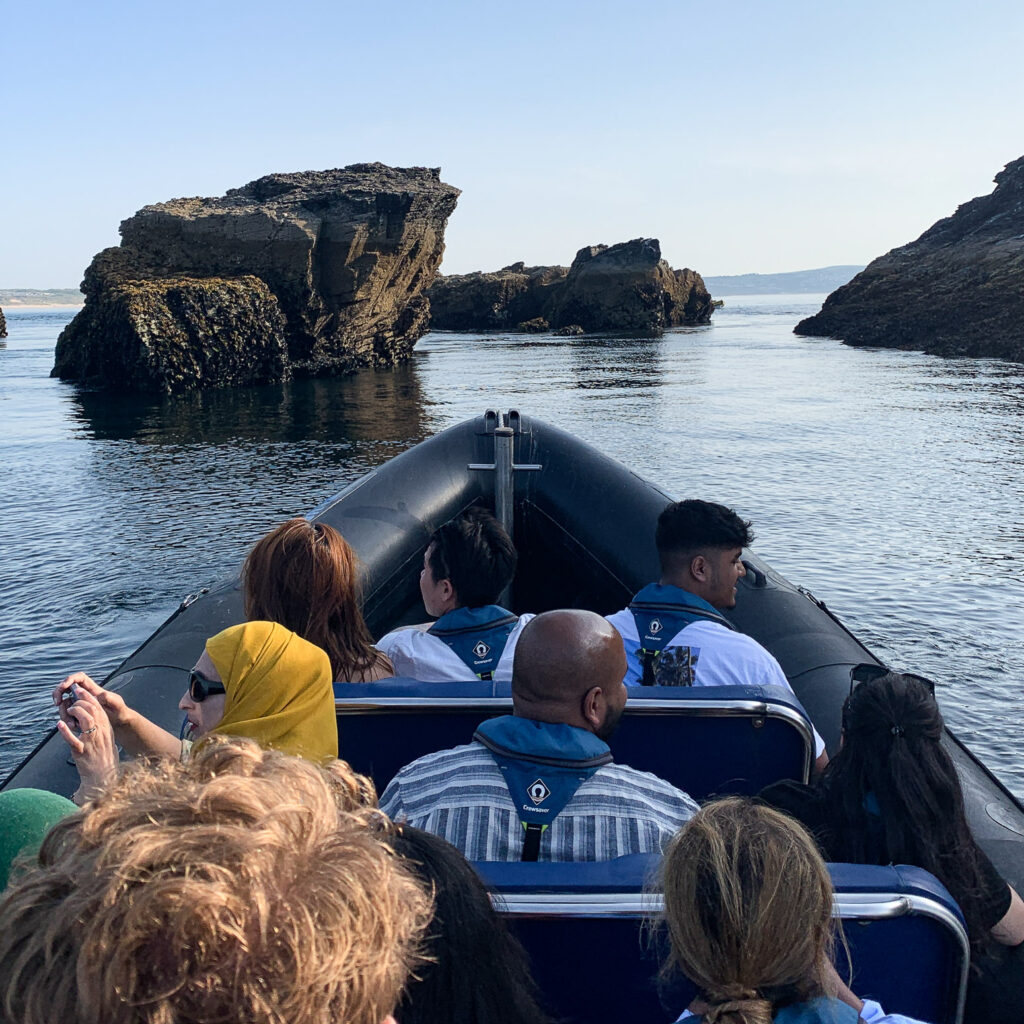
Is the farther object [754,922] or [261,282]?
[261,282]

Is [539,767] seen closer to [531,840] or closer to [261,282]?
[531,840]

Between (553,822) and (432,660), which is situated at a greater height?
(553,822)

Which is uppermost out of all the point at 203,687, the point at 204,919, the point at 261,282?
the point at 261,282

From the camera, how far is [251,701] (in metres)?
2.02

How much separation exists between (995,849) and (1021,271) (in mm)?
40081

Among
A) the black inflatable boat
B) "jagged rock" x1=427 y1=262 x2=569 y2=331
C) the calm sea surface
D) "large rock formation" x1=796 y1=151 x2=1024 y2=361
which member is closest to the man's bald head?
the black inflatable boat

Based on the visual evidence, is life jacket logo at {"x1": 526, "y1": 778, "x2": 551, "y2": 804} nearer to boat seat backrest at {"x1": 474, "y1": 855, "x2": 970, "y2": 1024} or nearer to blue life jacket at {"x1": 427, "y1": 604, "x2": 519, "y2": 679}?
boat seat backrest at {"x1": 474, "y1": 855, "x2": 970, "y2": 1024}

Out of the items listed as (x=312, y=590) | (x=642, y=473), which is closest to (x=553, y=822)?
(x=312, y=590)

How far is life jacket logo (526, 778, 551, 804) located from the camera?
1874mm

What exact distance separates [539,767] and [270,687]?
587 millimetres

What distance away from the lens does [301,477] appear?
1362 centimetres

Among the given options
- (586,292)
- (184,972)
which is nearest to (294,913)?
(184,972)

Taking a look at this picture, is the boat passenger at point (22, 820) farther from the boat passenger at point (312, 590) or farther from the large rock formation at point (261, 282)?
the large rock formation at point (261, 282)

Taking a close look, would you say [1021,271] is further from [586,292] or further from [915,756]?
[915,756]
